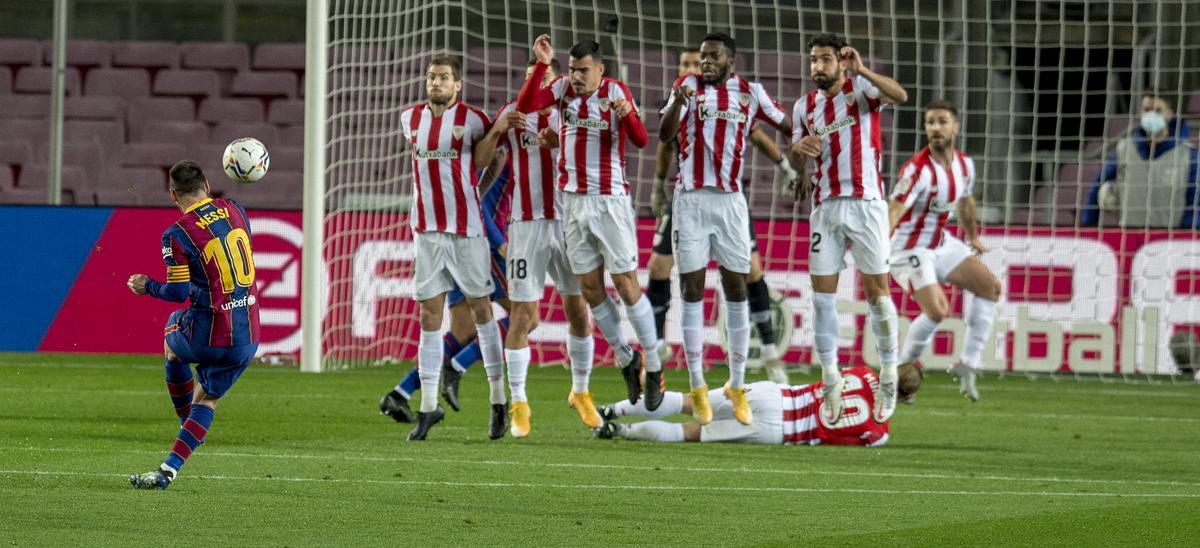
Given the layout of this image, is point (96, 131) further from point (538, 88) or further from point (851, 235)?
point (851, 235)

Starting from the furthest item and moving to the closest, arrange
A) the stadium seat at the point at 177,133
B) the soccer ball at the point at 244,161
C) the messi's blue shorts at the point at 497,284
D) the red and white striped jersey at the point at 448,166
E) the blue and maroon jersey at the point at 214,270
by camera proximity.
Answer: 1. the stadium seat at the point at 177,133
2. the messi's blue shorts at the point at 497,284
3. the red and white striped jersey at the point at 448,166
4. the soccer ball at the point at 244,161
5. the blue and maroon jersey at the point at 214,270

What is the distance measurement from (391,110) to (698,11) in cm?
485

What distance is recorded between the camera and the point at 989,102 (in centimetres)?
1611

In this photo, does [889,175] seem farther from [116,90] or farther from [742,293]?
[116,90]

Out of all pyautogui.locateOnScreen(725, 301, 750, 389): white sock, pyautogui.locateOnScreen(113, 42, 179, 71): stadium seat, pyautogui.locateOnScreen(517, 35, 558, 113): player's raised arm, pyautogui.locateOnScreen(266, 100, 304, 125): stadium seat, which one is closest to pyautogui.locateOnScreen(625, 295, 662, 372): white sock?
pyautogui.locateOnScreen(725, 301, 750, 389): white sock

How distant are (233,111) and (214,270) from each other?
1201 cm

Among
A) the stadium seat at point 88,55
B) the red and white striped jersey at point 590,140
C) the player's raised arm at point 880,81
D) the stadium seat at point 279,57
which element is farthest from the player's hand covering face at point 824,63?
the stadium seat at point 88,55

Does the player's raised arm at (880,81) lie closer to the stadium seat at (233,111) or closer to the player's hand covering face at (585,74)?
the player's hand covering face at (585,74)

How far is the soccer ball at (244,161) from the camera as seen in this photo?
754 centimetres

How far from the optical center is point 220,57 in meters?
19.3

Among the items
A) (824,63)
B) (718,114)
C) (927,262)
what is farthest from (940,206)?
(718,114)

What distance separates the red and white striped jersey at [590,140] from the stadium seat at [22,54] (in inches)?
459

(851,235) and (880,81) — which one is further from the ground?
(880,81)

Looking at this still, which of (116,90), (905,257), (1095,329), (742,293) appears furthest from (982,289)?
(116,90)
